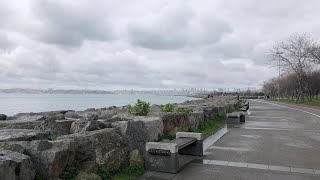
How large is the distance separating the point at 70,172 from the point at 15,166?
1321 mm

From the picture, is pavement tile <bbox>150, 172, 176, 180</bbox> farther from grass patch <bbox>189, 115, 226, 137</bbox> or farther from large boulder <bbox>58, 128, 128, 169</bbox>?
grass patch <bbox>189, 115, 226, 137</bbox>

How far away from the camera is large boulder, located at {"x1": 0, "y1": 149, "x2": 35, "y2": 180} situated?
Result: 4.42m

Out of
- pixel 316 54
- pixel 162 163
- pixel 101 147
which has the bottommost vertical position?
pixel 162 163

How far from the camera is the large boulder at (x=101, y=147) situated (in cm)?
626

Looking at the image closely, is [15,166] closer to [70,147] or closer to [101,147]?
[70,147]

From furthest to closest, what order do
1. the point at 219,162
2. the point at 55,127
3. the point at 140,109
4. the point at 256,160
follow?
1. the point at 140,109
2. the point at 256,160
3. the point at 219,162
4. the point at 55,127

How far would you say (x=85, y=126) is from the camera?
7.45 meters

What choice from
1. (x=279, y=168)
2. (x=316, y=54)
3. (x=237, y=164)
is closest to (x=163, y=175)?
(x=237, y=164)

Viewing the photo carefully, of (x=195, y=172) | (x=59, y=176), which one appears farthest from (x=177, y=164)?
(x=59, y=176)

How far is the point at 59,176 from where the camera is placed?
560cm

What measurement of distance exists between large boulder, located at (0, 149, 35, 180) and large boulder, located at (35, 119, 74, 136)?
270 cm

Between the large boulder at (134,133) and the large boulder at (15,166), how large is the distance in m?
2.74

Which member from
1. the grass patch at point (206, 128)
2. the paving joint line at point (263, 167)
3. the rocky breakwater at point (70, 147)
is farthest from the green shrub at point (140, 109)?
the paving joint line at point (263, 167)

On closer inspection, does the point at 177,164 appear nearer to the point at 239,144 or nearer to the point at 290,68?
the point at 239,144
